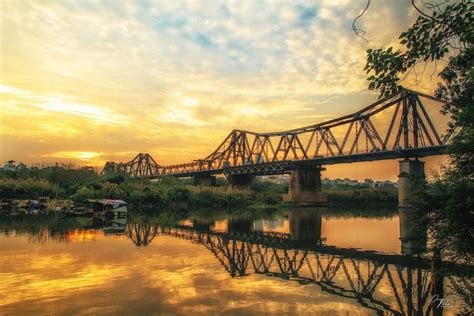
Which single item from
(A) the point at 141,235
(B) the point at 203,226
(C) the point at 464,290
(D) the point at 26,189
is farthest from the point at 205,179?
(C) the point at 464,290

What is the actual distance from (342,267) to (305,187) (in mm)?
70895

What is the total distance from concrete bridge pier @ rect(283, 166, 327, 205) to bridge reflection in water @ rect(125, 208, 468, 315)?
57.8 metres

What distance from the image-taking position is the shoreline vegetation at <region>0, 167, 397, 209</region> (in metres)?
59.0

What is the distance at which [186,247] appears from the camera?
2198 cm

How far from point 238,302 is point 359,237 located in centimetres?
1976

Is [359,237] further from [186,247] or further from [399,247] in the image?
[186,247]

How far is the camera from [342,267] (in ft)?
55.2

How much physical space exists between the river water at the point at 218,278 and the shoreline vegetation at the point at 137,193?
Answer: 36569 millimetres

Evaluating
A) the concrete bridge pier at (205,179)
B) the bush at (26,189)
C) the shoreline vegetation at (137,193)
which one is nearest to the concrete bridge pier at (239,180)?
the concrete bridge pier at (205,179)

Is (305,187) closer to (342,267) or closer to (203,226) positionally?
(203,226)

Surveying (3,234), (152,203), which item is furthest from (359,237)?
(152,203)

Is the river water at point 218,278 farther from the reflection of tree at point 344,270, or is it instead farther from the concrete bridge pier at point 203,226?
the concrete bridge pier at point 203,226

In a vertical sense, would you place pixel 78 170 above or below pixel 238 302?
above

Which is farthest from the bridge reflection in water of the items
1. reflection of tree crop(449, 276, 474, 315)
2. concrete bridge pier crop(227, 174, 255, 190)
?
concrete bridge pier crop(227, 174, 255, 190)
